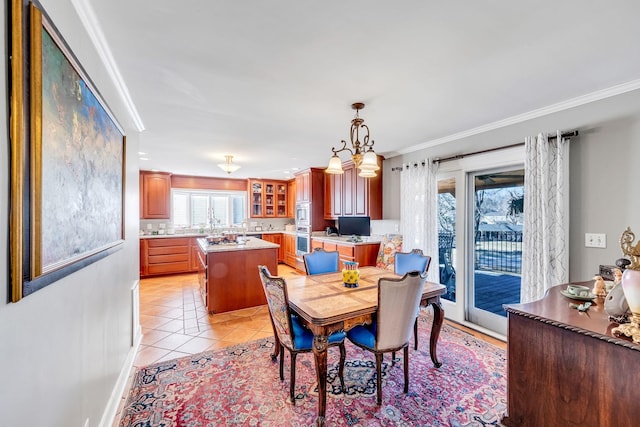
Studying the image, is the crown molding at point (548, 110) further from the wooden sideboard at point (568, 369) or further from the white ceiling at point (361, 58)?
the wooden sideboard at point (568, 369)

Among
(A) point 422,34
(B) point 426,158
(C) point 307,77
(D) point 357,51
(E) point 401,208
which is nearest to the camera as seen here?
(A) point 422,34

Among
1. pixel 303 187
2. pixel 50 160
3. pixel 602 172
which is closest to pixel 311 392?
pixel 50 160

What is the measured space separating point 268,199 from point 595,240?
6.54 m

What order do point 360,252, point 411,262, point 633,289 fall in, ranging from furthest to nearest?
point 360,252, point 411,262, point 633,289

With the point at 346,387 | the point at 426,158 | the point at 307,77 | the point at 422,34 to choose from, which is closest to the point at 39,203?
the point at 307,77

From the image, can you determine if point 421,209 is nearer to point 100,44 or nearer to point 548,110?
point 548,110

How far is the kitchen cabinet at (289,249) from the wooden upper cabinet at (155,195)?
2.91 meters

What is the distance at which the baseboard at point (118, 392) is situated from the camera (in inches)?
68.0

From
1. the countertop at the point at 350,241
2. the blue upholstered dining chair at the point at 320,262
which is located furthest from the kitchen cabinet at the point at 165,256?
the blue upholstered dining chair at the point at 320,262

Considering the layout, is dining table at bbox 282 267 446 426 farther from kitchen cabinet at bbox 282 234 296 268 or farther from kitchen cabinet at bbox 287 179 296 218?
kitchen cabinet at bbox 287 179 296 218

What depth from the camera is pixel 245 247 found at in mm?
3961

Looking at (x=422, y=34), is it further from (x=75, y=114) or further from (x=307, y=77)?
(x=75, y=114)

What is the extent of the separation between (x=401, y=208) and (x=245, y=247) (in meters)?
2.49

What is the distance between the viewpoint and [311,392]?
2082 mm
